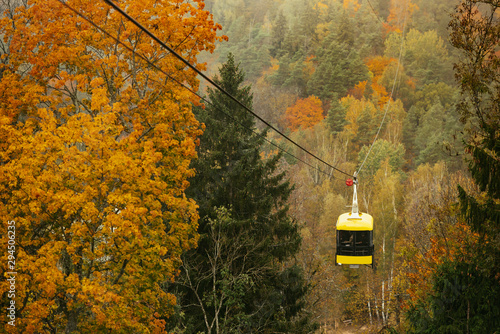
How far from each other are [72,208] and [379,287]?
33.1 m

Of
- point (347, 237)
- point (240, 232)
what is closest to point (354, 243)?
point (347, 237)

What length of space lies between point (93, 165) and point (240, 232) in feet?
23.1

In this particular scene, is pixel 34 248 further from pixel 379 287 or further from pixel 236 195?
pixel 379 287

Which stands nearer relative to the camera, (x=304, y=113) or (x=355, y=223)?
(x=355, y=223)

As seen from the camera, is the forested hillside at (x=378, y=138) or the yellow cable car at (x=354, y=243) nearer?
the yellow cable car at (x=354, y=243)

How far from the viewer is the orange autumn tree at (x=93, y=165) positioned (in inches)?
416

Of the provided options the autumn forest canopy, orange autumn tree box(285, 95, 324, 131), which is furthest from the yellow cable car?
orange autumn tree box(285, 95, 324, 131)

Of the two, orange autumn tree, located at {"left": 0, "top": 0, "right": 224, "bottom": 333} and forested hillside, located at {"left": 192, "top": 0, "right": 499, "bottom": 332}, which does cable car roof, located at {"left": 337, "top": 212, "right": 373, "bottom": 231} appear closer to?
forested hillside, located at {"left": 192, "top": 0, "right": 499, "bottom": 332}

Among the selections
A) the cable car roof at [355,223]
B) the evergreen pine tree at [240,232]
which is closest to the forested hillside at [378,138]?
the evergreen pine tree at [240,232]

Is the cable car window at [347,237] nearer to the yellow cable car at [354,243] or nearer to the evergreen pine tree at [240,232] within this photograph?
the yellow cable car at [354,243]

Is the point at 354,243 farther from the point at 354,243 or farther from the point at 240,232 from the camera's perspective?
the point at 240,232

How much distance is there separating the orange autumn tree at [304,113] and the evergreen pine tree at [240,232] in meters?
42.2

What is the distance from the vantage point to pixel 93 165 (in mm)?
11117

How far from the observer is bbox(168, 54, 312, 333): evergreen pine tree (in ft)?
54.6
